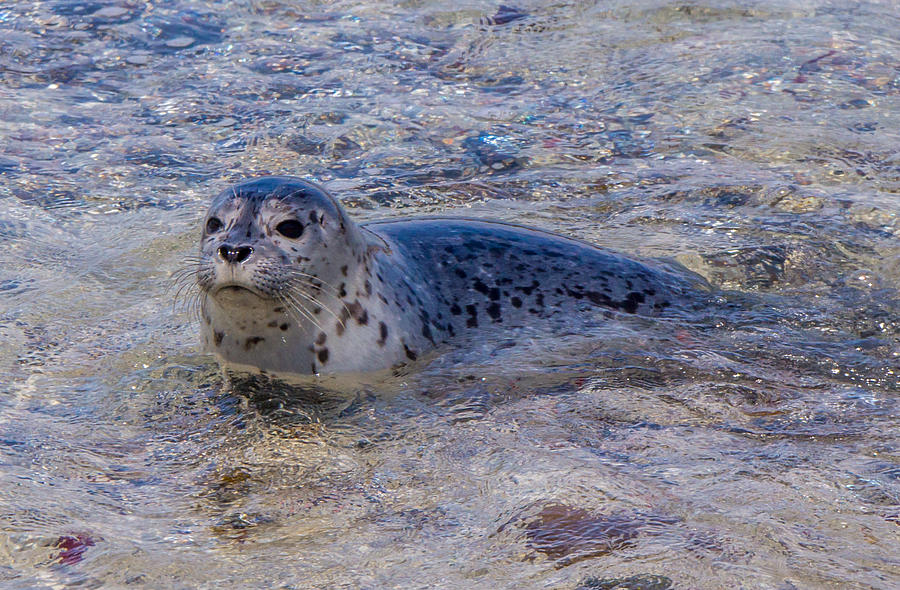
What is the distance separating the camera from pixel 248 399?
169 inches

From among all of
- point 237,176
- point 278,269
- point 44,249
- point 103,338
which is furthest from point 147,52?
point 278,269

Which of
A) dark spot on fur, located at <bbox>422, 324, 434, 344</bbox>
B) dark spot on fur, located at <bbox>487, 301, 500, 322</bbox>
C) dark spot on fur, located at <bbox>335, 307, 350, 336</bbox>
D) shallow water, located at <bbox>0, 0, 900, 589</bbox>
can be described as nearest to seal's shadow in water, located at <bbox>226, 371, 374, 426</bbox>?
shallow water, located at <bbox>0, 0, 900, 589</bbox>

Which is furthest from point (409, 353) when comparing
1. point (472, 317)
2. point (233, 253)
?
point (233, 253)

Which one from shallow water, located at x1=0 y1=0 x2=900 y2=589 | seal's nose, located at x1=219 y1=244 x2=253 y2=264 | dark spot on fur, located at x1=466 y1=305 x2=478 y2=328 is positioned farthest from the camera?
dark spot on fur, located at x1=466 y1=305 x2=478 y2=328

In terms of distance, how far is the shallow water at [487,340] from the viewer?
3205mm

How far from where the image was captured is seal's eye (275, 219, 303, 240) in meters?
4.42

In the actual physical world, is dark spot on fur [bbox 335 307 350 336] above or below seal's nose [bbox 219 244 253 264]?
below

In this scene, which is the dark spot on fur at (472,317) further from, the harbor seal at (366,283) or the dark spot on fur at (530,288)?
the dark spot on fur at (530,288)

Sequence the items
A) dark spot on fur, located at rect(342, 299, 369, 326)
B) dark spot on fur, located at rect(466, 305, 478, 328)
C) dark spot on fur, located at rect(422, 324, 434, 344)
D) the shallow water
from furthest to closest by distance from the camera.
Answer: dark spot on fur, located at rect(466, 305, 478, 328), dark spot on fur, located at rect(422, 324, 434, 344), dark spot on fur, located at rect(342, 299, 369, 326), the shallow water

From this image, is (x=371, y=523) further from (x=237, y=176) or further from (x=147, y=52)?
(x=147, y=52)

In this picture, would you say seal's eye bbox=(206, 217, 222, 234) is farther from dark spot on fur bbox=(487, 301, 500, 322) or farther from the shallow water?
dark spot on fur bbox=(487, 301, 500, 322)

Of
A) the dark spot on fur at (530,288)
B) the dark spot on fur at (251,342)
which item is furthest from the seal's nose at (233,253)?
the dark spot on fur at (530,288)

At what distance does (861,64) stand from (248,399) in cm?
559

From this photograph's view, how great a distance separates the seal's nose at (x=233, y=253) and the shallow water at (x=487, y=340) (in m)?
0.52
